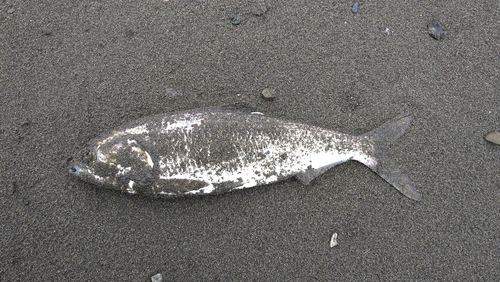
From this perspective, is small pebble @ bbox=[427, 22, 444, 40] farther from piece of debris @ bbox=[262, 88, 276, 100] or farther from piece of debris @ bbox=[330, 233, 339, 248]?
piece of debris @ bbox=[330, 233, 339, 248]

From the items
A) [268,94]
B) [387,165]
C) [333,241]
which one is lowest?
[333,241]

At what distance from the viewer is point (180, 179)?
3.04 m

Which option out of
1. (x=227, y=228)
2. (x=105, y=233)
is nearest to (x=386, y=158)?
(x=227, y=228)

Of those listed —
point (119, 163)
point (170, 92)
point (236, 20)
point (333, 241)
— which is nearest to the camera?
point (119, 163)

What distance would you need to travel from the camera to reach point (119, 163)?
3002 mm

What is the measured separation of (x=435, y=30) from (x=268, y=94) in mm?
1882

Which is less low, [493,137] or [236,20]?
[236,20]

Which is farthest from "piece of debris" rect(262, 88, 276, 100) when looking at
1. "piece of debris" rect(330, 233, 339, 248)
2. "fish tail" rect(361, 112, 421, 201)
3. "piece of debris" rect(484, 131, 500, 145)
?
"piece of debris" rect(484, 131, 500, 145)

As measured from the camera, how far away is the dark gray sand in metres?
3.23

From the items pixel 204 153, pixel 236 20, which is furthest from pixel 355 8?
pixel 204 153

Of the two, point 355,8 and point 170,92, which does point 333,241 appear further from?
point 355,8

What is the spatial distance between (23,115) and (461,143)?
428 centimetres

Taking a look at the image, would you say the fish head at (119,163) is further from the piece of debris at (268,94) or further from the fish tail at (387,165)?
the fish tail at (387,165)

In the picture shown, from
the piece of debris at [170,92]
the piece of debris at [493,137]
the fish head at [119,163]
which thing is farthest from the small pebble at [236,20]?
the piece of debris at [493,137]
